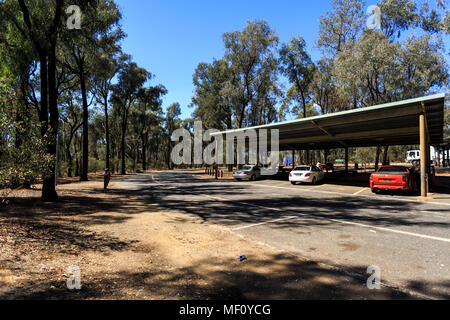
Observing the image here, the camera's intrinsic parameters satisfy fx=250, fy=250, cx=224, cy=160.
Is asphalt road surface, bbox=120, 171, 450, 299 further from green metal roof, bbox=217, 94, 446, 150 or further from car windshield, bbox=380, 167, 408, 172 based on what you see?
green metal roof, bbox=217, 94, 446, 150

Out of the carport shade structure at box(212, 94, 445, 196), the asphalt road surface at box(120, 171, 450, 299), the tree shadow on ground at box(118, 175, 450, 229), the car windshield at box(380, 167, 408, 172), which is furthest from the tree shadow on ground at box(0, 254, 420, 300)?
the carport shade structure at box(212, 94, 445, 196)

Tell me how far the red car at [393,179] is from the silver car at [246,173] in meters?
11.2

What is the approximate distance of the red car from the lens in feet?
41.6

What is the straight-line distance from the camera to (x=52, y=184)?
10352 millimetres

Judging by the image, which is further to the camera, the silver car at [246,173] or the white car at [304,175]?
the silver car at [246,173]

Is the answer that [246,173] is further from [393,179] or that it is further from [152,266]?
[152,266]

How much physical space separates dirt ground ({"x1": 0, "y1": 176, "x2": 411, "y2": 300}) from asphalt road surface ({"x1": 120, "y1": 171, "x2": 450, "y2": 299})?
1.71 feet

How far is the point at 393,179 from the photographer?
12.9 metres

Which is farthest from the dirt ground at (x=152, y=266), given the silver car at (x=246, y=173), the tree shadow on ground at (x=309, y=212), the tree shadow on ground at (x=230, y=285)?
the silver car at (x=246, y=173)

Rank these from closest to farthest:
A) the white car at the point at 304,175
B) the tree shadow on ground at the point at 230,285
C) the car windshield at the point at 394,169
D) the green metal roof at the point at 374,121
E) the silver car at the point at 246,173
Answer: the tree shadow on ground at the point at 230,285, the green metal roof at the point at 374,121, the car windshield at the point at 394,169, the white car at the point at 304,175, the silver car at the point at 246,173

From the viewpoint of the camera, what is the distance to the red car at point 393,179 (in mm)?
12672

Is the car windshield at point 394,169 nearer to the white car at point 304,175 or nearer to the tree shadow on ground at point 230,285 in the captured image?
the white car at point 304,175
